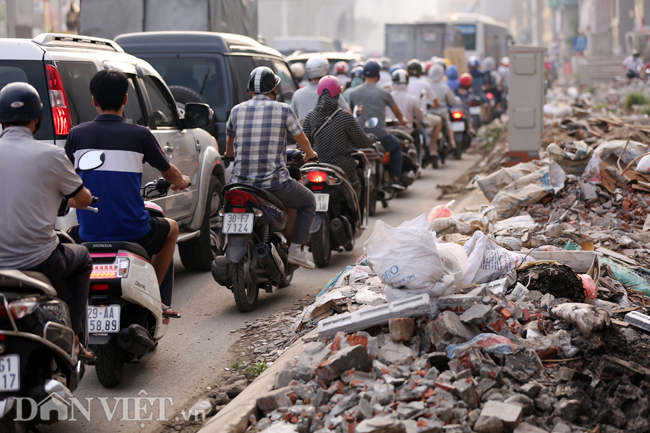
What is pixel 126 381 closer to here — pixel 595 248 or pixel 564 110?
pixel 595 248

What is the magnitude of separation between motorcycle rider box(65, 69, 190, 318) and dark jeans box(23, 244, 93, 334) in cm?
65

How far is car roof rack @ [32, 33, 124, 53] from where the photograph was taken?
581cm

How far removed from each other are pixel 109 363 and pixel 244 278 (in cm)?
175

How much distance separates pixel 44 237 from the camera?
3.89m

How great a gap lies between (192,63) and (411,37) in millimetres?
21614

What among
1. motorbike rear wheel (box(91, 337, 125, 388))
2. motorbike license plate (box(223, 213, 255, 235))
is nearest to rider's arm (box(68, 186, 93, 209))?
motorbike rear wheel (box(91, 337, 125, 388))

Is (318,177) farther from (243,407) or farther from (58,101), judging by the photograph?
(243,407)

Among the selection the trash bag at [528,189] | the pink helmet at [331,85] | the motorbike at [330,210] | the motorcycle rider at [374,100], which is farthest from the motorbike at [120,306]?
the motorcycle rider at [374,100]

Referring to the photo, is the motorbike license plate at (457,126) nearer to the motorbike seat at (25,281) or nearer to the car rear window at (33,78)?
the car rear window at (33,78)

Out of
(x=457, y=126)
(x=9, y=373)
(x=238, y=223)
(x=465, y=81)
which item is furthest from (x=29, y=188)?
(x=465, y=81)

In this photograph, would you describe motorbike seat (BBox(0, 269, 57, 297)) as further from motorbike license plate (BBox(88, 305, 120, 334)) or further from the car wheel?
the car wheel

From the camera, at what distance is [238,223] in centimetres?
632

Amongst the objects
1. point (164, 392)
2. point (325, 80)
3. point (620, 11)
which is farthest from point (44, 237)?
point (620, 11)

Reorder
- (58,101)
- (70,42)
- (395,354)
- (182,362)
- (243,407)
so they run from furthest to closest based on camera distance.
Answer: (70,42) < (58,101) < (182,362) < (395,354) < (243,407)
